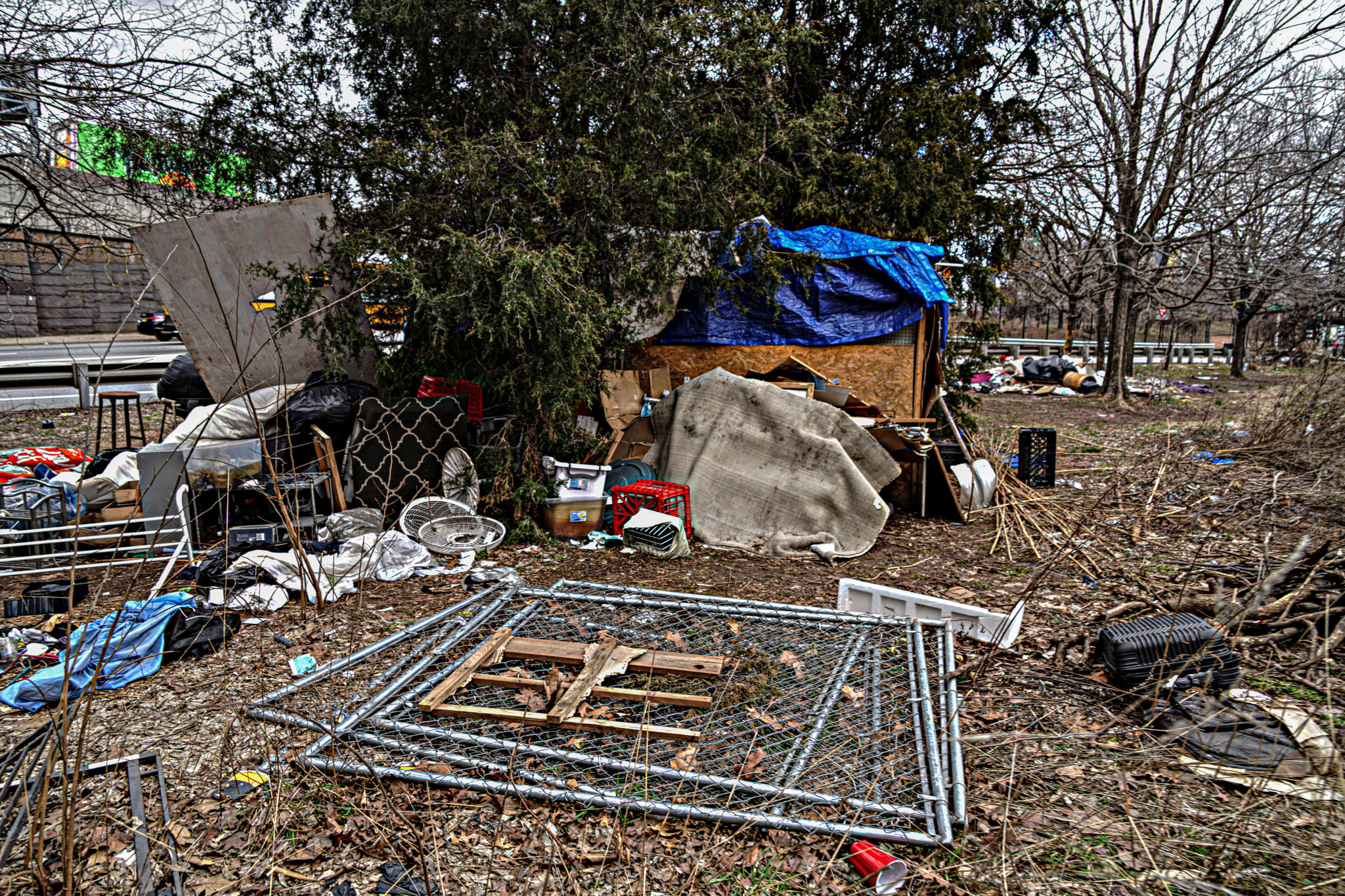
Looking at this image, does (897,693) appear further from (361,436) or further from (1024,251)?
(1024,251)

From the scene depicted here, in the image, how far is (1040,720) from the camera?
10.3 feet

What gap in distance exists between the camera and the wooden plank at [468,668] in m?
3.21

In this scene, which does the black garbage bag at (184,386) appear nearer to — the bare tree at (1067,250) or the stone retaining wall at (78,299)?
the bare tree at (1067,250)

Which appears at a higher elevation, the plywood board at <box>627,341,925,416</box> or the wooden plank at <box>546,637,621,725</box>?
the plywood board at <box>627,341,925,416</box>

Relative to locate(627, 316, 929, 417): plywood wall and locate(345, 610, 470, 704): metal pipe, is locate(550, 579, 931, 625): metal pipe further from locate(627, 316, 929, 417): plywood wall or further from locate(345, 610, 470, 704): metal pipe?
locate(627, 316, 929, 417): plywood wall

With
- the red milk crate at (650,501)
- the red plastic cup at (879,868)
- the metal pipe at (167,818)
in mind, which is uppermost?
the red milk crate at (650,501)

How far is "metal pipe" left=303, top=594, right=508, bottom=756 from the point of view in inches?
115

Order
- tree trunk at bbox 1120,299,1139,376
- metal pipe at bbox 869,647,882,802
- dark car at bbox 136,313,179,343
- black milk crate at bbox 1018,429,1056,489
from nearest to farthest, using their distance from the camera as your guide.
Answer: metal pipe at bbox 869,647,882,802, black milk crate at bbox 1018,429,1056,489, tree trunk at bbox 1120,299,1139,376, dark car at bbox 136,313,179,343

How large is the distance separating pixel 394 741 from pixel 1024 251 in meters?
19.0

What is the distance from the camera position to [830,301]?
25.8 ft

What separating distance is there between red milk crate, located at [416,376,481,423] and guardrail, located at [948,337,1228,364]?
20.0m

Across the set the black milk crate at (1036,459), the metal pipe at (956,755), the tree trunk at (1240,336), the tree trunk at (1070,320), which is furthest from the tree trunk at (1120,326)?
the metal pipe at (956,755)

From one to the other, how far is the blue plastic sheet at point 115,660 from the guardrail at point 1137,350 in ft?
75.3

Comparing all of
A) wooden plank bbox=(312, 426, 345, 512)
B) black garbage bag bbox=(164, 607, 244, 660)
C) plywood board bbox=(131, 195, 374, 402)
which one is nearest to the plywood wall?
plywood board bbox=(131, 195, 374, 402)
